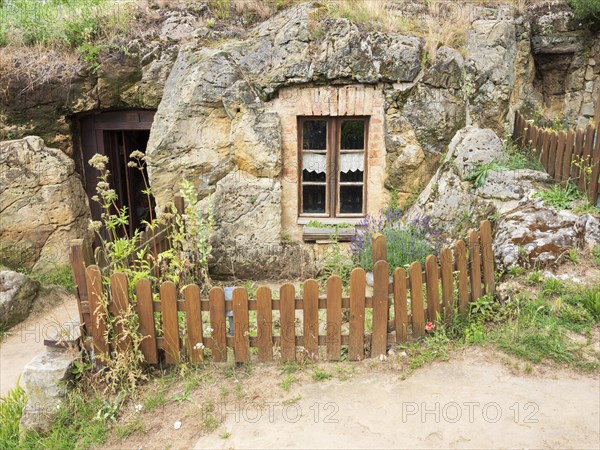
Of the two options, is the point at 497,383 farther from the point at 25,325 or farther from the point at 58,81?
the point at 58,81

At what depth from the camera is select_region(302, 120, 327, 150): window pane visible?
276 inches

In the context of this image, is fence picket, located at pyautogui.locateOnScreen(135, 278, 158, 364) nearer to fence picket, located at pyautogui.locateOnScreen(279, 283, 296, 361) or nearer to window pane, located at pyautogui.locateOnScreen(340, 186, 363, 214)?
fence picket, located at pyautogui.locateOnScreen(279, 283, 296, 361)

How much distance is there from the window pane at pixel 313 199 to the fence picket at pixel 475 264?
3.24 metres

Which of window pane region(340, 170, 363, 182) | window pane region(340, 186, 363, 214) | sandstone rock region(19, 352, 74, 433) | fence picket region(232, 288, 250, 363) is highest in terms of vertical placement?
window pane region(340, 170, 363, 182)

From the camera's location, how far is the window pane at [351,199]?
7254 millimetres

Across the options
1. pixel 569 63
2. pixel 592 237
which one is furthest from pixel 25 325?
pixel 569 63

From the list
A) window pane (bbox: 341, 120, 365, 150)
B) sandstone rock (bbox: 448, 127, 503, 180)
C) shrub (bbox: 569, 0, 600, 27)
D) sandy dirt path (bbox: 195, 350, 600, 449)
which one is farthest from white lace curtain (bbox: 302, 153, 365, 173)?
shrub (bbox: 569, 0, 600, 27)

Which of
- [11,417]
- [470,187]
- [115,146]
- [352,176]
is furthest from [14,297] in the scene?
[470,187]

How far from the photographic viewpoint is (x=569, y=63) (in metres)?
8.10

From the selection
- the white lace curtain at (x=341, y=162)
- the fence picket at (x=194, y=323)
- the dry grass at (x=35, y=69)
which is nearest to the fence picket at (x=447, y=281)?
the fence picket at (x=194, y=323)

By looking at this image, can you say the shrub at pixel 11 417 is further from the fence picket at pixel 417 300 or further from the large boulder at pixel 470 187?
the large boulder at pixel 470 187

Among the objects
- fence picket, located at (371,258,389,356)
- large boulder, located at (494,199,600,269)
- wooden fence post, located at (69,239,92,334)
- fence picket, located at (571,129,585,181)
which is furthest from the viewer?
fence picket, located at (571,129,585,181)

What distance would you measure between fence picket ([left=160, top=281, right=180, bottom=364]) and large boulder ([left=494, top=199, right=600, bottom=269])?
10.4 feet

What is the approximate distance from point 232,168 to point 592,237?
15.1ft
